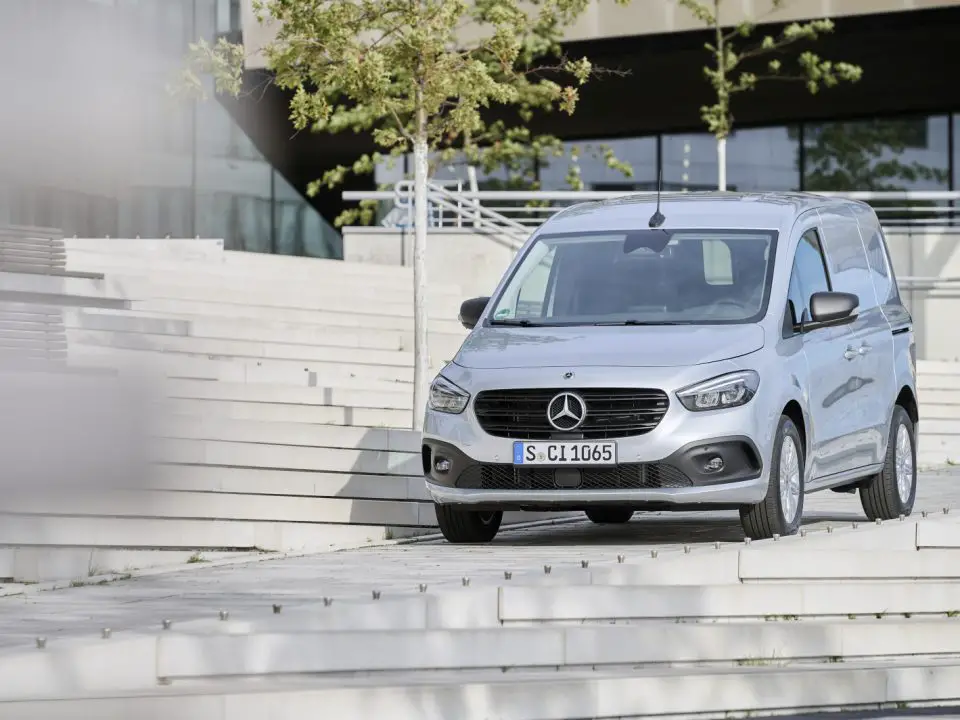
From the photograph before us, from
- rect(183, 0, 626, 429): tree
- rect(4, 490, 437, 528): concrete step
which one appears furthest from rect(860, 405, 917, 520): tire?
rect(183, 0, 626, 429): tree

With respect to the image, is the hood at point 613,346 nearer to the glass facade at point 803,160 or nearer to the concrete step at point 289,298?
the concrete step at point 289,298

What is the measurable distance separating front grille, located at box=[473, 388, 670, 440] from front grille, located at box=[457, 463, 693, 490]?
0.16 m

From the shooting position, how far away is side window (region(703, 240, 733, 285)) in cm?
1039

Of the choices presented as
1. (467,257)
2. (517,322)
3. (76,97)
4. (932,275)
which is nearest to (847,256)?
(517,322)

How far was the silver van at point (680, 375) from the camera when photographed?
368 inches

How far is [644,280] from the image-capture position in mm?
10492

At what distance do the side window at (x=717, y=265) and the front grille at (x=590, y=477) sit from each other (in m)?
1.48

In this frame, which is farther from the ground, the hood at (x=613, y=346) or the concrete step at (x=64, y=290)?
the concrete step at (x=64, y=290)

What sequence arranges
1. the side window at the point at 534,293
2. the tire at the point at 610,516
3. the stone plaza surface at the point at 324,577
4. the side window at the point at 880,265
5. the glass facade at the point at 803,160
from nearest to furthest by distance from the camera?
the stone plaza surface at the point at 324,577 < the side window at the point at 534,293 < the tire at the point at 610,516 < the side window at the point at 880,265 < the glass facade at the point at 803,160

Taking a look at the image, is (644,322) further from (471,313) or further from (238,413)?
(238,413)

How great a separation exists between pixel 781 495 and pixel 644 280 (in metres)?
1.52

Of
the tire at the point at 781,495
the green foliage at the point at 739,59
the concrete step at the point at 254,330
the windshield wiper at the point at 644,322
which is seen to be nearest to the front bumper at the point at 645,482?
the tire at the point at 781,495

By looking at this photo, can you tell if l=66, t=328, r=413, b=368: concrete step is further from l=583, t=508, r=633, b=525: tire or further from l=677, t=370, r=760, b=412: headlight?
l=677, t=370, r=760, b=412: headlight

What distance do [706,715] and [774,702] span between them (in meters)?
0.27
